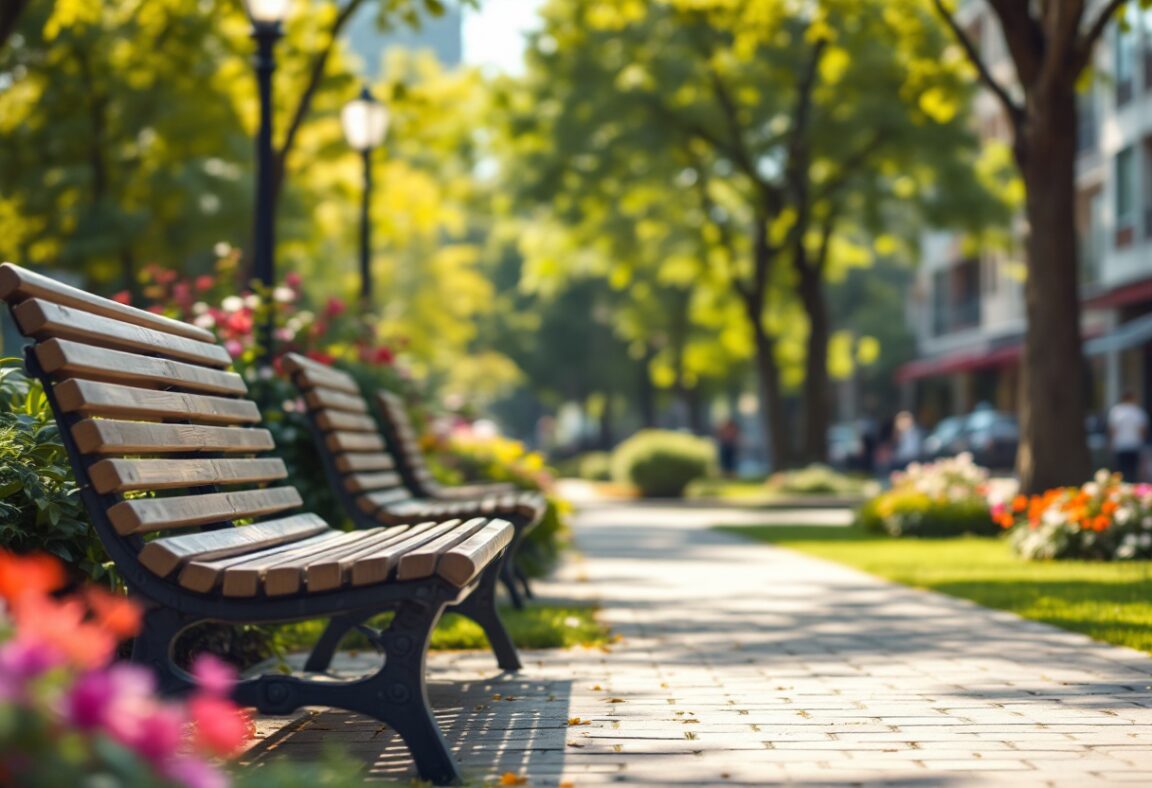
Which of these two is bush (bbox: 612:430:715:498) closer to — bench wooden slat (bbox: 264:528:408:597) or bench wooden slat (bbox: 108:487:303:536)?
bench wooden slat (bbox: 108:487:303:536)

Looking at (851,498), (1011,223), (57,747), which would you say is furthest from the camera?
(1011,223)

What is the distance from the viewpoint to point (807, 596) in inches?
434

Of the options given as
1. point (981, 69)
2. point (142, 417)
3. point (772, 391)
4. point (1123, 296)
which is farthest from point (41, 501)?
point (1123, 296)

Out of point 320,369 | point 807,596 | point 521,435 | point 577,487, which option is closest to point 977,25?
point 577,487

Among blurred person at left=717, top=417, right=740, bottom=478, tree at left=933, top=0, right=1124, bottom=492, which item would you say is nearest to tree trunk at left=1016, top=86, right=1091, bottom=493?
tree at left=933, top=0, right=1124, bottom=492

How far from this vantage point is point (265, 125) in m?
11.3

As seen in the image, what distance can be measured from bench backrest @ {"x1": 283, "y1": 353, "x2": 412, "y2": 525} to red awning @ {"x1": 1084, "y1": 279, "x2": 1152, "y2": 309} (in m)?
30.3

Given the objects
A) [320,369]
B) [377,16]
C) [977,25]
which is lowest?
[320,369]

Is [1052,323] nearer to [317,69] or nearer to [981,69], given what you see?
[981,69]

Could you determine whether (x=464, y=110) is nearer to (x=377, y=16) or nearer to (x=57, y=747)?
(x=377, y=16)

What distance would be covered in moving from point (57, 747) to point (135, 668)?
248 cm

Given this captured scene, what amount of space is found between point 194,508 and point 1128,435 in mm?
22777

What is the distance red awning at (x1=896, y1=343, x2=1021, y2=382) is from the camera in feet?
154

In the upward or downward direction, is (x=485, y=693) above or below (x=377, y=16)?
below
